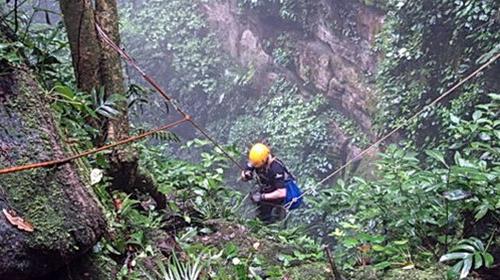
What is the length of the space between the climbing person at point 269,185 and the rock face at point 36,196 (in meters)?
3.11

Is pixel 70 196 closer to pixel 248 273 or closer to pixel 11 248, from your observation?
pixel 11 248

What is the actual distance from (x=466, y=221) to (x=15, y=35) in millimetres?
2467

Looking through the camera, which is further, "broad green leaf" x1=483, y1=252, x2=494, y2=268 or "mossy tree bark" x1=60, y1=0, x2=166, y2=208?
"mossy tree bark" x1=60, y1=0, x2=166, y2=208

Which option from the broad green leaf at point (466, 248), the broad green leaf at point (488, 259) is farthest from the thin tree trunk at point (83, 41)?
the broad green leaf at point (488, 259)

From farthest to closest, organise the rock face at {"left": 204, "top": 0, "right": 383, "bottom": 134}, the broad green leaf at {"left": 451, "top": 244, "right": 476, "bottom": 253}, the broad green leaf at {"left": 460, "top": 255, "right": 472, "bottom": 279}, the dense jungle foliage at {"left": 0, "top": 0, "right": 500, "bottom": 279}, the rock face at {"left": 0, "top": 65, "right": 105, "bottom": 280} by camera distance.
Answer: the rock face at {"left": 204, "top": 0, "right": 383, "bottom": 134} < the dense jungle foliage at {"left": 0, "top": 0, "right": 500, "bottom": 279} < the broad green leaf at {"left": 451, "top": 244, "right": 476, "bottom": 253} < the broad green leaf at {"left": 460, "top": 255, "right": 472, "bottom": 279} < the rock face at {"left": 0, "top": 65, "right": 105, "bottom": 280}

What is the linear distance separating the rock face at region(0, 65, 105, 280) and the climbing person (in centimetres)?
311

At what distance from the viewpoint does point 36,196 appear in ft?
5.91

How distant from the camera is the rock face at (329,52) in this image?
9.77 meters

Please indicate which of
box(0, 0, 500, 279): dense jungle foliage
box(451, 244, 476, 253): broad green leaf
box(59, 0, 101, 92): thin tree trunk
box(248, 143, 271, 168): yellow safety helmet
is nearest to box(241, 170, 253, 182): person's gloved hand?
box(248, 143, 271, 168): yellow safety helmet

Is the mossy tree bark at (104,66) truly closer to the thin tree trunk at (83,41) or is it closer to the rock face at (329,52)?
the thin tree trunk at (83,41)

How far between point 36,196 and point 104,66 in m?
1.43

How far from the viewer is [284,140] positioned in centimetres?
1107

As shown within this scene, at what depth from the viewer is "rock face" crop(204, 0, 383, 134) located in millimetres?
9766

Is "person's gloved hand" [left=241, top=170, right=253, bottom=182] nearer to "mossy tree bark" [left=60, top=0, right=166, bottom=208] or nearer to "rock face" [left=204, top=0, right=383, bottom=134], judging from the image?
"mossy tree bark" [left=60, top=0, right=166, bottom=208]
